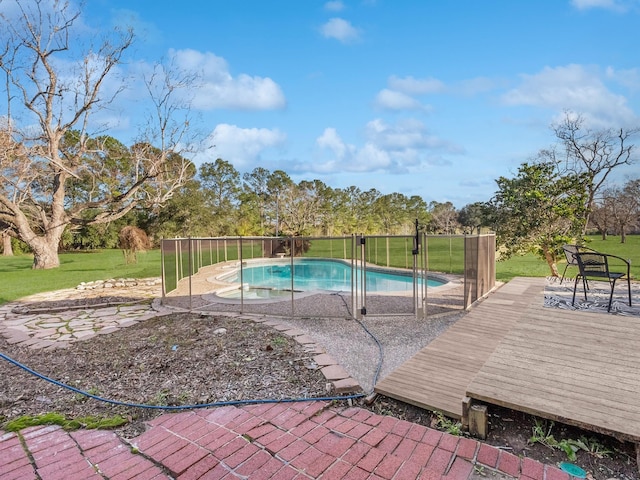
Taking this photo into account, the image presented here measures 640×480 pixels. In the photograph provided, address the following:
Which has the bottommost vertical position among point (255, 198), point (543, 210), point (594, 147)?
point (543, 210)

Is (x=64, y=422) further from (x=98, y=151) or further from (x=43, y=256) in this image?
(x=98, y=151)

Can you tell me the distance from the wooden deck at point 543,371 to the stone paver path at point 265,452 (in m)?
0.36

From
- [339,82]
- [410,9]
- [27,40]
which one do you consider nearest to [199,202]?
[27,40]

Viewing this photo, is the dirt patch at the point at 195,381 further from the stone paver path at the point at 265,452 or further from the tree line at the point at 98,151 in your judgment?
the tree line at the point at 98,151

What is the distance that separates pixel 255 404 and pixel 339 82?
10.9 meters

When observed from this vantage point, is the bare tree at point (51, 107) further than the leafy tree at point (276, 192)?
No

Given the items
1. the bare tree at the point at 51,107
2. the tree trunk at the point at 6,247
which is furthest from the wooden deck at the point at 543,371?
the tree trunk at the point at 6,247

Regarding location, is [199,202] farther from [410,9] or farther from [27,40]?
[410,9]

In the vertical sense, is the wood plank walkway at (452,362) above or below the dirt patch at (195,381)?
above

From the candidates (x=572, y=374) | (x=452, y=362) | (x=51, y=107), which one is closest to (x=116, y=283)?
(x=452, y=362)

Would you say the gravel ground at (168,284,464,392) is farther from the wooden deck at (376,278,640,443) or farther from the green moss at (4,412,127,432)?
the green moss at (4,412,127,432)

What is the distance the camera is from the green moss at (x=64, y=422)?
8.32 ft

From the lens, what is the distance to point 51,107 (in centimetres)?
1446

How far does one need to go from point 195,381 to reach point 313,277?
10318 millimetres
